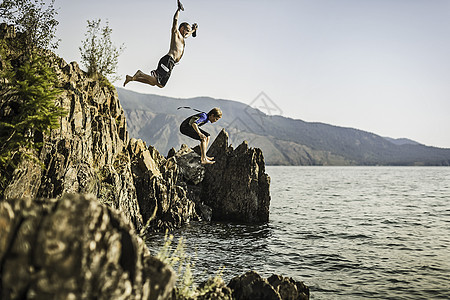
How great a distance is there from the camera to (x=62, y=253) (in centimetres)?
321

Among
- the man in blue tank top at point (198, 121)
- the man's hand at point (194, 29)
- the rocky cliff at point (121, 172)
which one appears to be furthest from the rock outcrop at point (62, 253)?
the man in blue tank top at point (198, 121)

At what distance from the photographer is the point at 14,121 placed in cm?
1546

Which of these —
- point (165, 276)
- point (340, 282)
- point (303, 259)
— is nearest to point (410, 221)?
point (303, 259)

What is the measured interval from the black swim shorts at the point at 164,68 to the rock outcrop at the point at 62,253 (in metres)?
6.27

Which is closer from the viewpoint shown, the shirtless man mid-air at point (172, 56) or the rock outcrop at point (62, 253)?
the rock outcrop at point (62, 253)

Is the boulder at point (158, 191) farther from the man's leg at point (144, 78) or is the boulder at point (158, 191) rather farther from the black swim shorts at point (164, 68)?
the black swim shorts at point (164, 68)

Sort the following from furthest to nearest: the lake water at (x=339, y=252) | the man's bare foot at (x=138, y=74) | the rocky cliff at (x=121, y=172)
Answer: the rocky cliff at (x=121, y=172), the lake water at (x=339, y=252), the man's bare foot at (x=138, y=74)

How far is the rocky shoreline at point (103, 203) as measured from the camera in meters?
3.21

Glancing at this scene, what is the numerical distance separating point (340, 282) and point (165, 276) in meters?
12.7

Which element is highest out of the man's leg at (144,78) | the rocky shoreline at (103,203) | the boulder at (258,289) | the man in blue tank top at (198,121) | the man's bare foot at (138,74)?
the man's bare foot at (138,74)

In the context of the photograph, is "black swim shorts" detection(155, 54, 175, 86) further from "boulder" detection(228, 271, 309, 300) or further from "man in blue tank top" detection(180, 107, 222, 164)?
"boulder" detection(228, 271, 309, 300)

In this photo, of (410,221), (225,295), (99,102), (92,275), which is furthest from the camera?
(410,221)

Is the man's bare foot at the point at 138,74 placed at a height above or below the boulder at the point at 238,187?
above

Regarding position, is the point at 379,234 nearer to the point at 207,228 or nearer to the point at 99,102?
the point at 207,228
